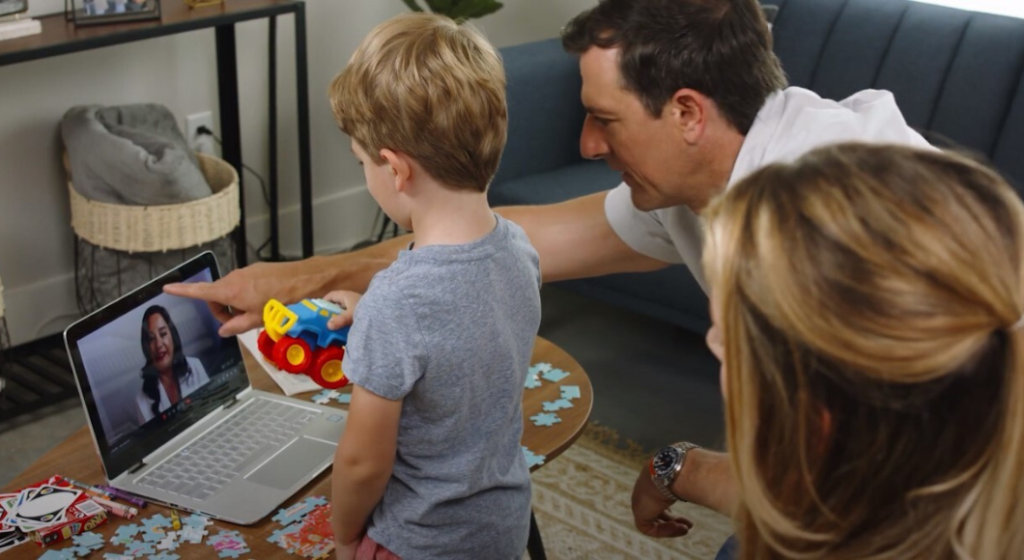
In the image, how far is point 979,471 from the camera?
2.68 feet

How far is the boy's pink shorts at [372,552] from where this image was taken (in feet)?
4.43

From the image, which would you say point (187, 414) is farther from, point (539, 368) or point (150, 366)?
point (539, 368)

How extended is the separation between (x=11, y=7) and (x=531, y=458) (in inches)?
71.7

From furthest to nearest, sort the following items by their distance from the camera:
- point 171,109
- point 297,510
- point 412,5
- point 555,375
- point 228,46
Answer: point 412,5 → point 171,109 → point 228,46 → point 555,375 → point 297,510

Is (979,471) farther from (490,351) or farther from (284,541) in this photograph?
(284,541)

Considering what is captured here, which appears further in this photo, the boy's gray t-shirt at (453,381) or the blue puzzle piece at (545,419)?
the blue puzzle piece at (545,419)

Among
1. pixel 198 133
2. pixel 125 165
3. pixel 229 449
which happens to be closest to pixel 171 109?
pixel 198 133

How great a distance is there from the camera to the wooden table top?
4.43ft

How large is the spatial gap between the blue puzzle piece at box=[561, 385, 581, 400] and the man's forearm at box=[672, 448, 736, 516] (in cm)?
28

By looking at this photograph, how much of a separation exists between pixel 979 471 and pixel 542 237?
4.00 feet

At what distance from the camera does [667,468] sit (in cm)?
148

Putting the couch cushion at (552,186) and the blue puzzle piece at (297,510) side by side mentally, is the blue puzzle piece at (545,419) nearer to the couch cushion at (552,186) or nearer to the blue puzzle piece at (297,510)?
the blue puzzle piece at (297,510)

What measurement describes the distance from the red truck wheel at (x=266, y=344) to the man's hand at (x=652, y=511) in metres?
0.57

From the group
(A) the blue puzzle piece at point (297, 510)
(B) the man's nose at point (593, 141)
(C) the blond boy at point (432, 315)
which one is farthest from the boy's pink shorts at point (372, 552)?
(B) the man's nose at point (593, 141)
